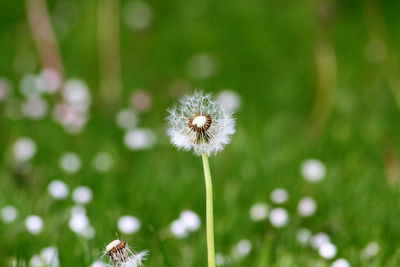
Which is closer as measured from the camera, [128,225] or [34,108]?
[128,225]

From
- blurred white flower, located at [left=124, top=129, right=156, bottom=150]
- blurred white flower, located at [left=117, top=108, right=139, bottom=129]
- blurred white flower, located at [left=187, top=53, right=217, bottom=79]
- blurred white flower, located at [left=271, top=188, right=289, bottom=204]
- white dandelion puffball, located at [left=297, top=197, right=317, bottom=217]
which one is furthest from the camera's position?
blurred white flower, located at [left=187, top=53, right=217, bottom=79]

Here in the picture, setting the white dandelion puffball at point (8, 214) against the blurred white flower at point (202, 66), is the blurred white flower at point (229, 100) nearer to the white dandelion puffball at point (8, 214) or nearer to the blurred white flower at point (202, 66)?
the blurred white flower at point (202, 66)

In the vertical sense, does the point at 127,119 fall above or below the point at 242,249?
above

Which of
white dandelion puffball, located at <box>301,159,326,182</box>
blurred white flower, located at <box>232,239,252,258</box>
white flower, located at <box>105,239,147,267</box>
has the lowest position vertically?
white flower, located at <box>105,239,147,267</box>

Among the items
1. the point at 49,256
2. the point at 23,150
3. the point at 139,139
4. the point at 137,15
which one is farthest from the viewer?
the point at 137,15

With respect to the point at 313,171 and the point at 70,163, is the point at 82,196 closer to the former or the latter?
the point at 70,163

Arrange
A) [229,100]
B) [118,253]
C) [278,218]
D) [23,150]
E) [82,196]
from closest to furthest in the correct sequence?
[118,253] → [278,218] → [82,196] → [23,150] → [229,100]

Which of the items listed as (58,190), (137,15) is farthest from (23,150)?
(137,15)

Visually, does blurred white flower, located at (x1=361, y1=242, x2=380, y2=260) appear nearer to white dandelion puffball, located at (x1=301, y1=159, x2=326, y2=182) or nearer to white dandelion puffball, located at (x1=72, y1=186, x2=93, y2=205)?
white dandelion puffball, located at (x1=301, y1=159, x2=326, y2=182)

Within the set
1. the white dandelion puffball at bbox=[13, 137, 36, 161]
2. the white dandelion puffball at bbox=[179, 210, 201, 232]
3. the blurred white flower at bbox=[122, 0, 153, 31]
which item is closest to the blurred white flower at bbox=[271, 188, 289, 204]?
the white dandelion puffball at bbox=[179, 210, 201, 232]
